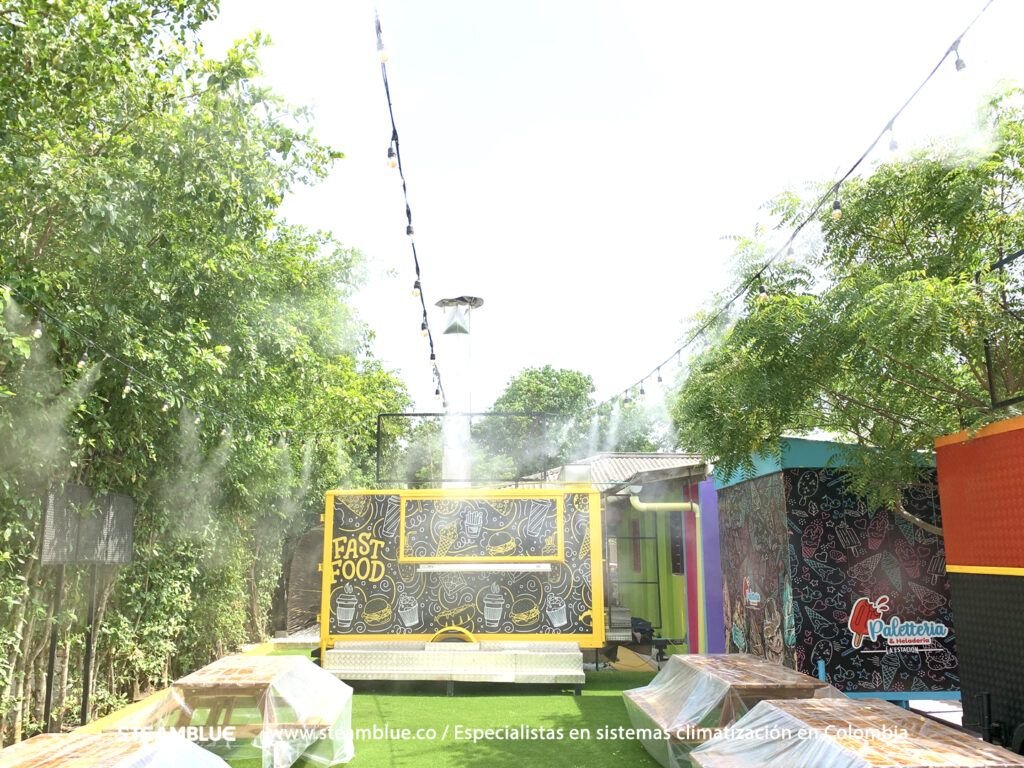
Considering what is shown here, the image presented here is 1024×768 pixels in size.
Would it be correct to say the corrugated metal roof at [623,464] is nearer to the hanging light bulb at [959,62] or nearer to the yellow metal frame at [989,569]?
the yellow metal frame at [989,569]

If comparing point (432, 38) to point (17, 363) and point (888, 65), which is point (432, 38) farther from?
point (17, 363)

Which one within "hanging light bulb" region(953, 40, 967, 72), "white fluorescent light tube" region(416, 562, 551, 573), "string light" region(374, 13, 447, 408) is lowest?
"white fluorescent light tube" region(416, 562, 551, 573)

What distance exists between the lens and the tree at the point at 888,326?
4750 mm

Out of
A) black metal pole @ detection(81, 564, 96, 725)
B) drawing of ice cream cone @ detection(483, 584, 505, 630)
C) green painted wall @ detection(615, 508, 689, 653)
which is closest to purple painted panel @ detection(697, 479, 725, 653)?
green painted wall @ detection(615, 508, 689, 653)

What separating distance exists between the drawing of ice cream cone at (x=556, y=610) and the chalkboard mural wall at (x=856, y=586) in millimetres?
2736

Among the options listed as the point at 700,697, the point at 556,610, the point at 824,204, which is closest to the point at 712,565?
the point at 556,610

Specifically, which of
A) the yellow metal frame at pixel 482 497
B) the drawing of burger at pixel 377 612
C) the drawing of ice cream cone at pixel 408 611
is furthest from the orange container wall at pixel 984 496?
the drawing of burger at pixel 377 612

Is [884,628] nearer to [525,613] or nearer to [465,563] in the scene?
[525,613]

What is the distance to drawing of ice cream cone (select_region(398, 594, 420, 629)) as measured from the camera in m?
9.74

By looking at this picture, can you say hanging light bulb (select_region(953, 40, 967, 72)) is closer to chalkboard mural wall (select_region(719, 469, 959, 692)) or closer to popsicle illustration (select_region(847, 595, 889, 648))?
chalkboard mural wall (select_region(719, 469, 959, 692))

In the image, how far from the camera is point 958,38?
12.5ft

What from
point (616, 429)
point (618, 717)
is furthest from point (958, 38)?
point (616, 429)

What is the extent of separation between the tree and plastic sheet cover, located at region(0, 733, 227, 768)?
13.2 ft

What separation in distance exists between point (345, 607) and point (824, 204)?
6.94 metres
